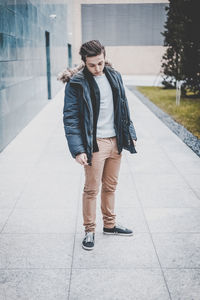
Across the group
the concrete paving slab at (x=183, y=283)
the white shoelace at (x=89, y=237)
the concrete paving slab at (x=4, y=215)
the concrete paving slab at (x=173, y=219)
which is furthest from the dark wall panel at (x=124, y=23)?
the concrete paving slab at (x=183, y=283)

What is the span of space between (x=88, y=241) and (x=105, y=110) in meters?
1.30

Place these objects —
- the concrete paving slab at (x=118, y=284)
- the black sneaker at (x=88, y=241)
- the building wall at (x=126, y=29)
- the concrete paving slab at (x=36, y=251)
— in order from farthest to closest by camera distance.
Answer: the building wall at (x=126, y=29) → the black sneaker at (x=88, y=241) → the concrete paving slab at (x=36, y=251) → the concrete paving slab at (x=118, y=284)

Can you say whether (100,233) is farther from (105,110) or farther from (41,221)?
(105,110)

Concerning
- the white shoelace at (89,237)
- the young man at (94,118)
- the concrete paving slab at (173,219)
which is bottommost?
the concrete paving slab at (173,219)

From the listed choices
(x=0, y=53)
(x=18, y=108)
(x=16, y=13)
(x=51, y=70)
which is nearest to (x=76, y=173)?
(x=0, y=53)

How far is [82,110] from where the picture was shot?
125 inches

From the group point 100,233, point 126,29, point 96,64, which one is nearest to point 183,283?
point 100,233

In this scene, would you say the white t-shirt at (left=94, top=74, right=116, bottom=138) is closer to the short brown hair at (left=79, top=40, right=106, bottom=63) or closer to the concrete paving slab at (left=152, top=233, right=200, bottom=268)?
the short brown hair at (left=79, top=40, right=106, bottom=63)

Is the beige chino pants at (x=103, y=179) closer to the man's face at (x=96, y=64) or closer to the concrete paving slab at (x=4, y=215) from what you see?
the man's face at (x=96, y=64)

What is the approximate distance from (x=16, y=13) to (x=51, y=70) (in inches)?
258

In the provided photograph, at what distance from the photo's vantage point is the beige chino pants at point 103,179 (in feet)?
11.0

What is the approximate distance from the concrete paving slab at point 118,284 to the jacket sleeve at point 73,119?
42.6 inches

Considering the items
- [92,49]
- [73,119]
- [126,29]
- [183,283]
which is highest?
[126,29]

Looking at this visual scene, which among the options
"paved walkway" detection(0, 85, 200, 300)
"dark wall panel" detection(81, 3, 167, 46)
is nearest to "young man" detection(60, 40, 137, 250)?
"paved walkway" detection(0, 85, 200, 300)
